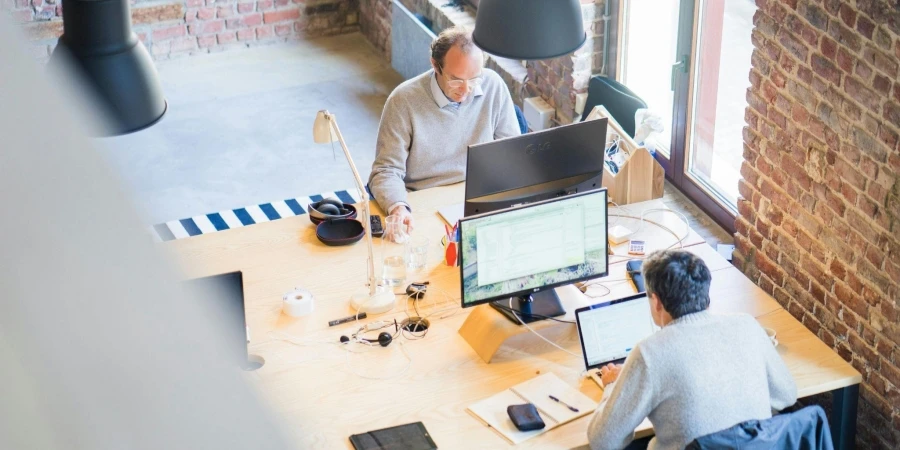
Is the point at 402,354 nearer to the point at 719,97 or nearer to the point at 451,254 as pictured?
the point at 451,254

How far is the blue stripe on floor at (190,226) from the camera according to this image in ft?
16.0

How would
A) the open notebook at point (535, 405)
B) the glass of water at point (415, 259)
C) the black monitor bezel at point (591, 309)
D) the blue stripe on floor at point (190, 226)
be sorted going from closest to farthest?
1. the open notebook at point (535, 405)
2. the black monitor bezel at point (591, 309)
3. the glass of water at point (415, 259)
4. the blue stripe on floor at point (190, 226)

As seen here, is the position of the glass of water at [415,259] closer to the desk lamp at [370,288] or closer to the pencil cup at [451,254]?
the pencil cup at [451,254]

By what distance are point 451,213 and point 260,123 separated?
2859 millimetres

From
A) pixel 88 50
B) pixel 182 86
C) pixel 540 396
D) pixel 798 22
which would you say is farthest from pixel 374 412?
pixel 182 86

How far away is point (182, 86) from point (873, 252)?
4.91m

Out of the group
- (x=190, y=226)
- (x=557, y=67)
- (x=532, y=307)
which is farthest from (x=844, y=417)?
(x=190, y=226)

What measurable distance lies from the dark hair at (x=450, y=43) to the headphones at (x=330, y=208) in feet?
2.11

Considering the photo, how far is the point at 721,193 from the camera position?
399 cm

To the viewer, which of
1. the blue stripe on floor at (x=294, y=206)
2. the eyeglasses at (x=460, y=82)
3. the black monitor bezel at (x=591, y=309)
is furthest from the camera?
the blue stripe on floor at (x=294, y=206)

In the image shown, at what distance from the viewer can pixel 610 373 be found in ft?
8.75

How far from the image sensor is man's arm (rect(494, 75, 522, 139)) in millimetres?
3883

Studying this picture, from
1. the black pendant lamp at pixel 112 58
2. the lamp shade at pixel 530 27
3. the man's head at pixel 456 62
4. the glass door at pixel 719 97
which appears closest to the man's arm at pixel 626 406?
the lamp shade at pixel 530 27

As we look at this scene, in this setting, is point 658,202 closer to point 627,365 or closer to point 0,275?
point 627,365
